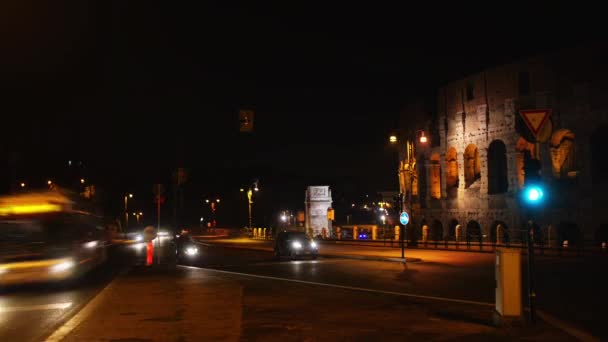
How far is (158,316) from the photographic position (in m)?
12.6

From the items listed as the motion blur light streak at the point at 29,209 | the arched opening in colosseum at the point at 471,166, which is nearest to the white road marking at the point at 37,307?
the motion blur light streak at the point at 29,209

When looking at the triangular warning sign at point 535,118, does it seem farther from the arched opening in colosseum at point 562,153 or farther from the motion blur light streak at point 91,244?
the arched opening in colosseum at point 562,153

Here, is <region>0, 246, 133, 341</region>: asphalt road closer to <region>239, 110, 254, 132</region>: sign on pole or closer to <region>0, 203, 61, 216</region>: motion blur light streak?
<region>0, 203, 61, 216</region>: motion blur light streak

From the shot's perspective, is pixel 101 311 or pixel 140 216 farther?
pixel 140 216

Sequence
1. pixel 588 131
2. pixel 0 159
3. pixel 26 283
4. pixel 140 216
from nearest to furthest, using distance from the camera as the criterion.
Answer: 1. pixel 26 283
2. pixel 588 131
3. pixel 0 159
4. pixel 140 216

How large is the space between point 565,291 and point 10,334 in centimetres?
1399

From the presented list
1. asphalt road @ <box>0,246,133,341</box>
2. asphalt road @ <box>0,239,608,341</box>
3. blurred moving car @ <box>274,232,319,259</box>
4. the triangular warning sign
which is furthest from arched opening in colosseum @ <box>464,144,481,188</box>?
the triangular warning sign

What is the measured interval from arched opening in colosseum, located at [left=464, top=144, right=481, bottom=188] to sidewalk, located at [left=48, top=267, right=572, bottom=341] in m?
43.6

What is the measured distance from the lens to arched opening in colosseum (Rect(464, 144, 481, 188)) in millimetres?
58706

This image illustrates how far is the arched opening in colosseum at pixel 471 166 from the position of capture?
5871 centimetres

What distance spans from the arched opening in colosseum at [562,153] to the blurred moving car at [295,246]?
77.8 feet

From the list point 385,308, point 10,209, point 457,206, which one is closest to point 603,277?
point 385,308

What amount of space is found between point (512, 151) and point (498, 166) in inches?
218

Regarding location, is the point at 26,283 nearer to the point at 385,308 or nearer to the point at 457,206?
the point at 385,308
